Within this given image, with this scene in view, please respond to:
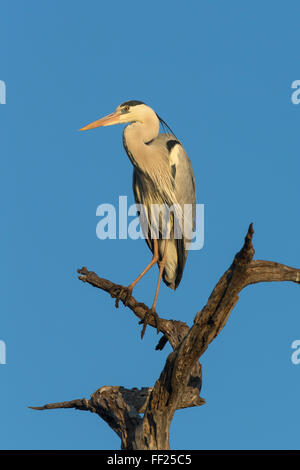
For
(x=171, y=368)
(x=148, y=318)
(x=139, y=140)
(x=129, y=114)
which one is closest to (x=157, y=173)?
(x=139, y=140)

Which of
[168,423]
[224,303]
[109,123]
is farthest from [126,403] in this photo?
[109,123]

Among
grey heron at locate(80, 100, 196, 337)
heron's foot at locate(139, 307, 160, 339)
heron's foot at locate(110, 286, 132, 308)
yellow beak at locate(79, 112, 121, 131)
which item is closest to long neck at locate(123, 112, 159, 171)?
grey heron at locate(80, 100, 196, 337)

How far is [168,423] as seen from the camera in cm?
536

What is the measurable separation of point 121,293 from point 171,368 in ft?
4.29

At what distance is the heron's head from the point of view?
686 centimetres

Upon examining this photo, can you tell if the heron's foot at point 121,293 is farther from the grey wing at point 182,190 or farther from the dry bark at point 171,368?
the grey wing at point 182,190

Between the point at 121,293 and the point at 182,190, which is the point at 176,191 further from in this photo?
the point at 121,293

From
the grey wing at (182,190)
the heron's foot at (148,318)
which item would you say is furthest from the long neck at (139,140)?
the heron's foot at (148,318)

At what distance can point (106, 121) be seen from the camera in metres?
6.86

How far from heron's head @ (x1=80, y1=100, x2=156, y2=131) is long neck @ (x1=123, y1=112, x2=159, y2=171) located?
0.14 ft

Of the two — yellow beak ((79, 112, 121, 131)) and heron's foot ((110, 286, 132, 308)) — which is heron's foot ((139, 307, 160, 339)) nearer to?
heron's foot ((110, 286, 132, 308))

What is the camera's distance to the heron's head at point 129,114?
6.86 metres
